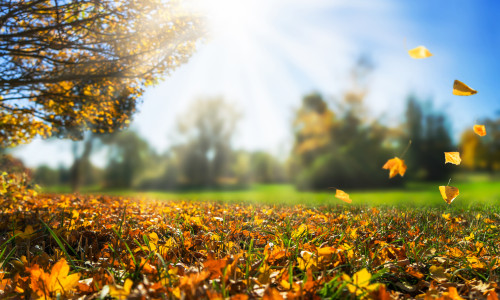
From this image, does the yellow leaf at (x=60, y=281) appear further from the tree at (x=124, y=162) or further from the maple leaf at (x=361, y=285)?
the tree at (x=124, y=162)

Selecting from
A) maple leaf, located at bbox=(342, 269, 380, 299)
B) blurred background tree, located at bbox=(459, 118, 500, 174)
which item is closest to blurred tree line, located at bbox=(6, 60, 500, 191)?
blurred background tree, located at bbox=(459, 118, 500, 174)

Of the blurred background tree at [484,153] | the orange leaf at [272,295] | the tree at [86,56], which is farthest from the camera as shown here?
the blurred background tree at [484,153]

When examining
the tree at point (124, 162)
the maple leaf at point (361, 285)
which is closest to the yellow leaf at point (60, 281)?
the maple leaf at point (361, 285)

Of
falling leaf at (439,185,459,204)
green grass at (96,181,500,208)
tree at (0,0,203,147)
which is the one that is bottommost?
green grass at (96,181,500,208)

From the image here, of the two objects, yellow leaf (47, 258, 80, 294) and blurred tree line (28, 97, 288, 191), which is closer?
yellow leaf (47, 258, 80, 294)

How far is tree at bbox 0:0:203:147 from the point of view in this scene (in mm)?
4262

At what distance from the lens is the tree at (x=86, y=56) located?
4.26 meters

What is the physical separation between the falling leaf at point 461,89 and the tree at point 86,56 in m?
4.08

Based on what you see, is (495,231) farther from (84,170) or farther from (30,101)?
(84,170)

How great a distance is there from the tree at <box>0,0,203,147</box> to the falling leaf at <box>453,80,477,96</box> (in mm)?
4078

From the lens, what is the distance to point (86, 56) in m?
4.93

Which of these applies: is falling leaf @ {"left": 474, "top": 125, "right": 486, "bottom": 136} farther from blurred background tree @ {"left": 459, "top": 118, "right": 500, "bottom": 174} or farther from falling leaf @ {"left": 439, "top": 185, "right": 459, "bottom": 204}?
blurred background tree @ {"left": 459, "top": 118, "right": 500, "bottom": 174}

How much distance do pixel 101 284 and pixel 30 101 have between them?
6050mm

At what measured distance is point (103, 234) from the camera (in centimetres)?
A: 268
